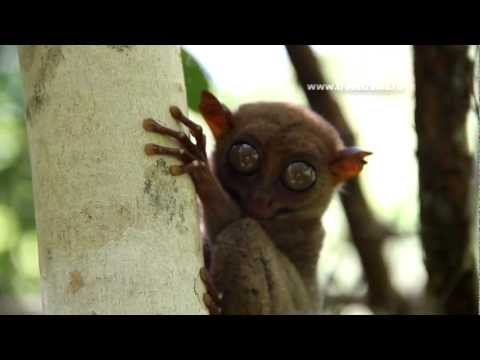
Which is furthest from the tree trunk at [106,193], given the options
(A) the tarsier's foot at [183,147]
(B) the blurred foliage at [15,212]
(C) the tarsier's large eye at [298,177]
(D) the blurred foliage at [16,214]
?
(B) the blurred foliage at [15,212]

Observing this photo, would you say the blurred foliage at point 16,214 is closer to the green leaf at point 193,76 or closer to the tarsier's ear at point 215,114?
the tarsier's ear at point 215,114

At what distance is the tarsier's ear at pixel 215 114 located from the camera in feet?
11.8

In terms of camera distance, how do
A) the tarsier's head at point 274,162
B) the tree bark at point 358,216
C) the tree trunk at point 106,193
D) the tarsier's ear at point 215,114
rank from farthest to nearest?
the tree bark at point 358,216 < the tarsier's head at point 274,162 < the tarsier's ear at point 215,114 < the tree trunk at point 106,193

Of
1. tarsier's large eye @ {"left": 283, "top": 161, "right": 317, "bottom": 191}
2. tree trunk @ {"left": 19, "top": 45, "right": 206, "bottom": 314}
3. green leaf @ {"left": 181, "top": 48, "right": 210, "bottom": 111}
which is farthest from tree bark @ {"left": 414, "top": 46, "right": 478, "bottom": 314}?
tree trunk @ {"left": 19, "top": 45, "right": 206, "bottom": 314}

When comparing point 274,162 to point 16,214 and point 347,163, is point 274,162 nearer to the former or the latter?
point 347,163

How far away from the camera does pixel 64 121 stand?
2385 millimetres

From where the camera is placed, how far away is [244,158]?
379 centimetres

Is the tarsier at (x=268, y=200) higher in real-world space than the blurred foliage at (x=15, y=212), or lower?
lower

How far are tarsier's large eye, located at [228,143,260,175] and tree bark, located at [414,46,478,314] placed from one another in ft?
3.23

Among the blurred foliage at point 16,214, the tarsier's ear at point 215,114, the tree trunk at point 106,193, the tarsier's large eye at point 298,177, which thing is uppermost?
the blurred foliage at point 16,214

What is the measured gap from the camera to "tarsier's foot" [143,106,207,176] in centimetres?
242

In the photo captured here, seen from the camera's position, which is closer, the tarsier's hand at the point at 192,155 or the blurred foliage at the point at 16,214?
the tarsier's hand at the point at 192,155

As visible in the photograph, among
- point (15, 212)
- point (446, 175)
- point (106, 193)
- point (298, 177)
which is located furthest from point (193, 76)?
point (15, 212)

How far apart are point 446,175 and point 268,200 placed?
1100 mm
